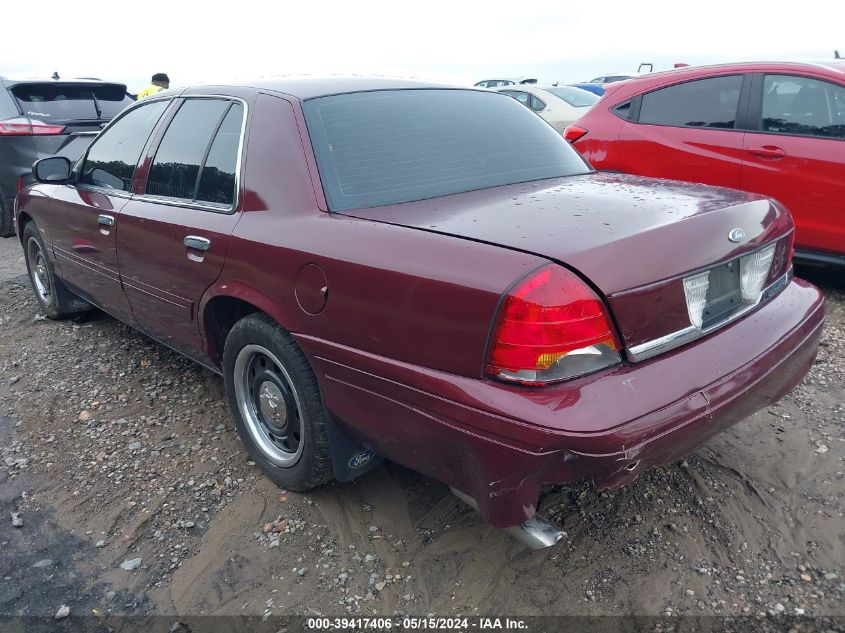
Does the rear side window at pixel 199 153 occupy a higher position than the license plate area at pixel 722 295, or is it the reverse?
the rear side window at pixel 199 153

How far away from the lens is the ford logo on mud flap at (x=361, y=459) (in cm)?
256

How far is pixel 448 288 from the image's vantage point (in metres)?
1.95

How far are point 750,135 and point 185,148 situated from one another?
12.2ft

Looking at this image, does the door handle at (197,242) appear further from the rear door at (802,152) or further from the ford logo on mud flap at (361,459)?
the rear door at (802,152)

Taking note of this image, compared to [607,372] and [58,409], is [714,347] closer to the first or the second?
[607,372]

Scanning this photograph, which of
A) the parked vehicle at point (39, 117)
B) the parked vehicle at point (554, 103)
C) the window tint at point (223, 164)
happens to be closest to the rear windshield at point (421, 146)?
the window tint at point (223, 164)

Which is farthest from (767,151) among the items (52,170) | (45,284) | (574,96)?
(574,96)

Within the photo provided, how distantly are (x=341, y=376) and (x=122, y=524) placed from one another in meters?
1.23

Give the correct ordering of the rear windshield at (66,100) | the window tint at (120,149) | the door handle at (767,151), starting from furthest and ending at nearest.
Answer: the rear windshield at (66,100)
the door handle at (767,151)
the window tint at (120,149)

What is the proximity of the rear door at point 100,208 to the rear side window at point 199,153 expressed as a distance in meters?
0.25

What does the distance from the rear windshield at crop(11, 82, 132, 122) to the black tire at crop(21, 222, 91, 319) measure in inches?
115

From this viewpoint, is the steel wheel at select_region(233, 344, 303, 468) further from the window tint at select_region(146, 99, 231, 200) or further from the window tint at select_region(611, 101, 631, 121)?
the window tint at select_region(611, 101, 631, 121)

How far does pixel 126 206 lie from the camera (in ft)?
11.2

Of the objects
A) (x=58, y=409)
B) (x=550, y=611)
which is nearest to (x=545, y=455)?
(x=550, y=611)
